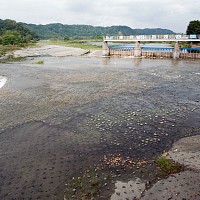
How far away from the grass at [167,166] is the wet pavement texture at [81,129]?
0.73 metres

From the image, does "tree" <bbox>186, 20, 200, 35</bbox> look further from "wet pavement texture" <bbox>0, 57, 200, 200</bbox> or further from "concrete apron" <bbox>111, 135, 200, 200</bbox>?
"concrete apron" <bbox>111, 135, 200, 200</bbox>

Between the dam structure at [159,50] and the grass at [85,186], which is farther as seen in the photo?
the dam structure at [159,50]

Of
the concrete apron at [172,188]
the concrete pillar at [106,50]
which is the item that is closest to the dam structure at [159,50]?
the concrete pillar at [106,50]

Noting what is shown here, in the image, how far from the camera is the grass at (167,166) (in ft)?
48.3

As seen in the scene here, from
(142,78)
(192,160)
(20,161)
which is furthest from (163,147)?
(142,78)

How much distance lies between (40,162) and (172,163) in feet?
28.1

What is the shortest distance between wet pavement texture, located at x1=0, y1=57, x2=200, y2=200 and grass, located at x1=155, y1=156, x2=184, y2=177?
28.8 inches

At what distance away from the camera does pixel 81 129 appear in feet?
74.2

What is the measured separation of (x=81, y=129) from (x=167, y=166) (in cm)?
944

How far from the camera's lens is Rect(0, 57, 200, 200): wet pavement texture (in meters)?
15.4

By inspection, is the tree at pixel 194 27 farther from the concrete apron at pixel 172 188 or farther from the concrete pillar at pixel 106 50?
the concrete apron at pixel 172 188

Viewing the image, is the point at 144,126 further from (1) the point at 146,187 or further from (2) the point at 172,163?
(1) the point at 146,187

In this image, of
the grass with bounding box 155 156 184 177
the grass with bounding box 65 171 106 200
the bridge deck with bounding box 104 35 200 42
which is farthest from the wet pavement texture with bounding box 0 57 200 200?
the bridge deck with bounding box 104 35 200 42

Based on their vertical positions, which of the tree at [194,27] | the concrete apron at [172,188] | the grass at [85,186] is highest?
the tree at [194,27]
